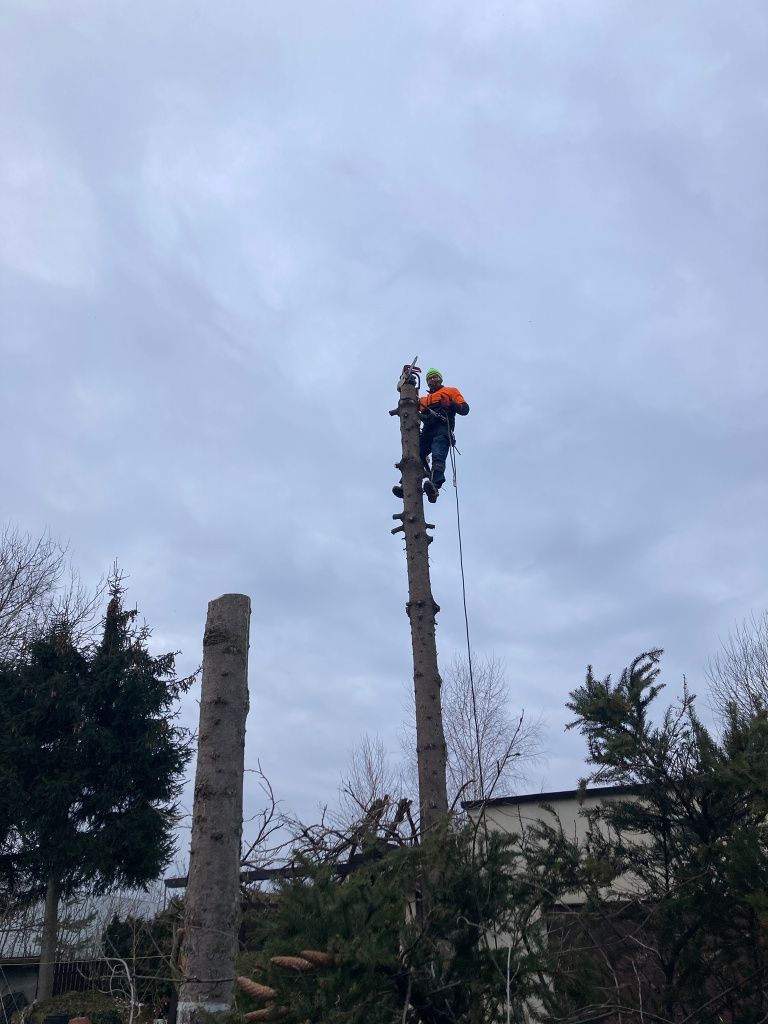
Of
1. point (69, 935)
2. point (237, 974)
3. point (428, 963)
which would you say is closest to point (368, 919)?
point (428, 963)

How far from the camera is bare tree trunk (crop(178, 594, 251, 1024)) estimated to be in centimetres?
300

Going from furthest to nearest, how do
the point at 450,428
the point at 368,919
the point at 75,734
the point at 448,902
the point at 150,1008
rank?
the point at 75,734, the point at 150,1008, the point at 450,428, the point at 448,902, the point at 368,919

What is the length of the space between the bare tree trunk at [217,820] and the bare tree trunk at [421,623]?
2358 millimetres

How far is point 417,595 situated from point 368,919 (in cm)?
→ 383

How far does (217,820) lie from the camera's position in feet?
10.6

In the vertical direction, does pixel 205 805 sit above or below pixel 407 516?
below

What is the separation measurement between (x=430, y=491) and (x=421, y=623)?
73.2 inches

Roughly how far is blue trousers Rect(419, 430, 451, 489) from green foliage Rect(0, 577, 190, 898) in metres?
7.69

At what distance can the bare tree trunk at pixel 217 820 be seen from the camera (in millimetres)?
2998

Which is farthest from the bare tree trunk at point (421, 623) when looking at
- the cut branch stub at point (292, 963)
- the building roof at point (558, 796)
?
the cut branch stub at point (292, 963)

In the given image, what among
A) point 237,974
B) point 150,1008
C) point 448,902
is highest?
point 448,902

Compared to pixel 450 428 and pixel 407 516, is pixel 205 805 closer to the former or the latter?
pixel 407 516

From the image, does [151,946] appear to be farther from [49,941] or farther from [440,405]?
[440,405]

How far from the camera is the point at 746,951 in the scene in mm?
3695
